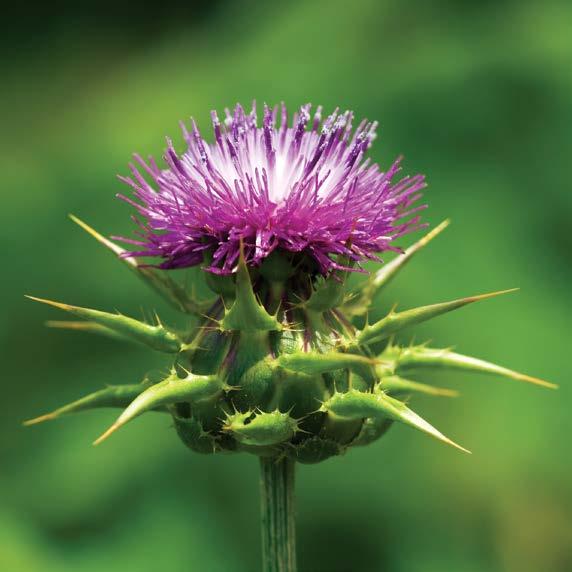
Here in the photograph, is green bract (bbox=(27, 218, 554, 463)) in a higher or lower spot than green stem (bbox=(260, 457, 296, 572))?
higher

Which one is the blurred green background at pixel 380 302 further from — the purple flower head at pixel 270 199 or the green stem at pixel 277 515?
the purple flower head at pixel 270 199

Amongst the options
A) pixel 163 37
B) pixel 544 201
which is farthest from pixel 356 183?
pixel 163 37

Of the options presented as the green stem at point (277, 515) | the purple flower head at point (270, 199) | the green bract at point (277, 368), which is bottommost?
the green stem at point (277, 515)

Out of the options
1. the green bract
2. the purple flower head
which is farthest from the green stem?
the purple flower head

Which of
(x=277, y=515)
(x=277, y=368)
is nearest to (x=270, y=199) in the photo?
(x=277, y=368)

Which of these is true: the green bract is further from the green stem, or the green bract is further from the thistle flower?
the green stem

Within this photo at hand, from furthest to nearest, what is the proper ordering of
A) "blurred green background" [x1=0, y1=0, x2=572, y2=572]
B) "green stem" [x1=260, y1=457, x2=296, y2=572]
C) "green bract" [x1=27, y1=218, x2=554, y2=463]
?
"blurred green background" [x1=0, y1=0, x2=572, y2=572]
"green stem" [x1=260, y1=457, x2=296, y2=572]
"green bract" [x1=27, y1=218, x2=554, y2=463]

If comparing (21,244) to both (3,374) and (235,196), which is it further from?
(235,196)

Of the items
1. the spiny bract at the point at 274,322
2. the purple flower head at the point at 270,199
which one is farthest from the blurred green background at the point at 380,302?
the purple flower head at the point at 270,199
